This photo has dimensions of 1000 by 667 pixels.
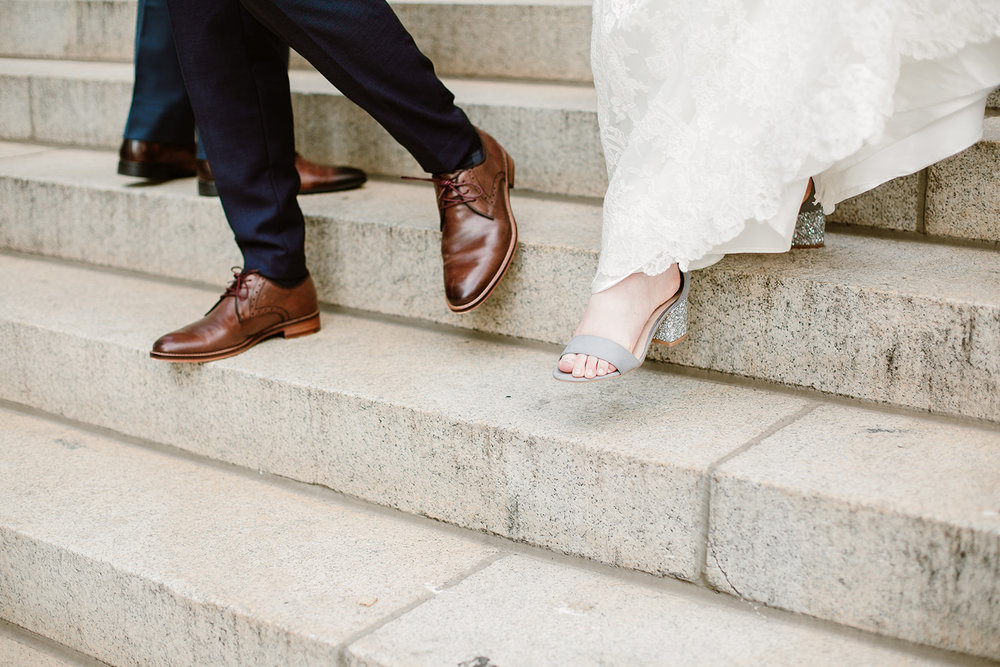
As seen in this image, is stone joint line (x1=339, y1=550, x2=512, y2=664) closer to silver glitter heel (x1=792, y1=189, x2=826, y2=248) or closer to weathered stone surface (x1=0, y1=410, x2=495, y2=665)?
weathered stone surface (x1=0, y1=410, x2=495, y2=665)

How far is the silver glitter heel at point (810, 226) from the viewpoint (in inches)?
76.0

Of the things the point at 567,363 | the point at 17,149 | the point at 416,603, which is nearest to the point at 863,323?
the point at 567,363

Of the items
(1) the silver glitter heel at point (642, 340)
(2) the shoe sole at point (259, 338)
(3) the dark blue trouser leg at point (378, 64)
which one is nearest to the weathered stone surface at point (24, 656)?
(2) the shoe sole at point (259, 338)

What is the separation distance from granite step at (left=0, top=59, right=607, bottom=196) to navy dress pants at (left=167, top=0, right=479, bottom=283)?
1.43ft

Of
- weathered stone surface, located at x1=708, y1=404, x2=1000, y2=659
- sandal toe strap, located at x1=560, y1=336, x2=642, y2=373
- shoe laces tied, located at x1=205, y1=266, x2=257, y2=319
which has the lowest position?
weathered stone surface, located at x1=708, y1=404, x2=1000, y2=659

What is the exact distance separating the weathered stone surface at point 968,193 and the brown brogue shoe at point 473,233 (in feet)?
2.76

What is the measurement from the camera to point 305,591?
1635mm

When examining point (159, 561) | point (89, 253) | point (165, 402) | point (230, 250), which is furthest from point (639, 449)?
point (89, 253)

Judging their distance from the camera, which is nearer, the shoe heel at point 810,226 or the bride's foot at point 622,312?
the bride's foot at point 622,312

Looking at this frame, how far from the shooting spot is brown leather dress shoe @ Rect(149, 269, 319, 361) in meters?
2.09

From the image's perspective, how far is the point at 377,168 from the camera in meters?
2.78

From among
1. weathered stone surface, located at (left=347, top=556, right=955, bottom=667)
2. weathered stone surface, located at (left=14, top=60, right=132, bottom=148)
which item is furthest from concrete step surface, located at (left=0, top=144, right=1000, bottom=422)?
weathered stone surface, located at (left=347, top=556, right=955, bottom=667)

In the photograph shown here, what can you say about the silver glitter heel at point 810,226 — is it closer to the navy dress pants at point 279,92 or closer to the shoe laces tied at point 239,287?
the navy dress pants at point 279,92

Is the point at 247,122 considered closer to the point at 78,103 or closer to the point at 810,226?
the point at 810,226
